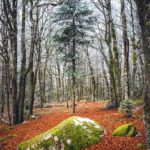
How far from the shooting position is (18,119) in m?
18.7

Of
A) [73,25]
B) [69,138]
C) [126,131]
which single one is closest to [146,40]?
[69,138]

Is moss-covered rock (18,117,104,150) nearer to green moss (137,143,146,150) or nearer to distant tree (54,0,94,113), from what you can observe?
green moss (137,143,146,150)

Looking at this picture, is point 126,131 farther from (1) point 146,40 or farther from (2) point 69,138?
(1) point 146,40

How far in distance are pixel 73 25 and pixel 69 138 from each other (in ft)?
42.4

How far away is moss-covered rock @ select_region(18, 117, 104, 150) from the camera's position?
9477 mm

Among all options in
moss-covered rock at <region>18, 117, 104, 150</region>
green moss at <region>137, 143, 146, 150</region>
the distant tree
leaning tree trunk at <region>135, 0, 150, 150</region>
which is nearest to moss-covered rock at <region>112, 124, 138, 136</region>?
moss-covered rock at <region>18, 117, 104, 150</region>

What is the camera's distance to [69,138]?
9570 mm

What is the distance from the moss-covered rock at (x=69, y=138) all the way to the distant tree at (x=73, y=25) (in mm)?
10656

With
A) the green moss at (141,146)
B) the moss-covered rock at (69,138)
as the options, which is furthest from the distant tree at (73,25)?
the green moss at (141,146)

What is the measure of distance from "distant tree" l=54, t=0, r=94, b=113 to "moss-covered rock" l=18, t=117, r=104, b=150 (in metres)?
10.7

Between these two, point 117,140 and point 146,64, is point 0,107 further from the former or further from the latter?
point 146,64

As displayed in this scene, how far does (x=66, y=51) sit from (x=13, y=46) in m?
4.75

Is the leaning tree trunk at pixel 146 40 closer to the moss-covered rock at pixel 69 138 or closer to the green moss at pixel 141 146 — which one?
the green moss at pixel 141 146

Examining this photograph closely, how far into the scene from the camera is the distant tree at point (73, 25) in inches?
821
